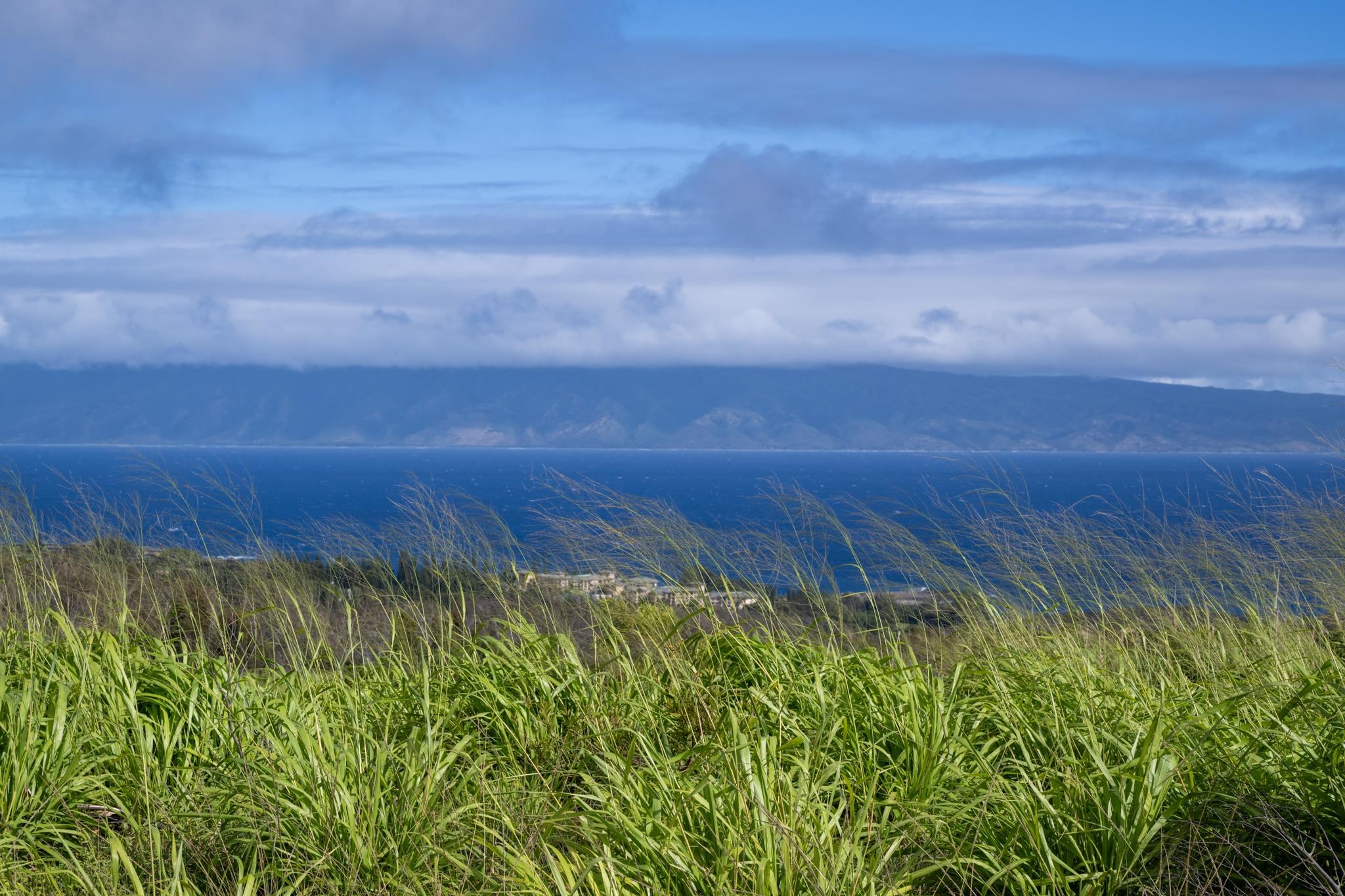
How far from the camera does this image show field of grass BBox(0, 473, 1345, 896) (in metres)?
3.50

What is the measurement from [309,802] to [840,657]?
2358mm

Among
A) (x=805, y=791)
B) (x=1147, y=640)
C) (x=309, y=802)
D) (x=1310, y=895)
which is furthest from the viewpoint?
(x=1147, y=640)

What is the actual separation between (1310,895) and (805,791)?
1.47 m

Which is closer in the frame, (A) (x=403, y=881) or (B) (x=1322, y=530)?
(A) (x=403, y=881)

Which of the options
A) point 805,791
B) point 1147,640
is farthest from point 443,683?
point 1147,640

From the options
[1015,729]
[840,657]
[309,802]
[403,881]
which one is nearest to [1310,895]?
[1015,729]

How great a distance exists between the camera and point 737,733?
12.3 ft

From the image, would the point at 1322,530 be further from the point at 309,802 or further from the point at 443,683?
the point at 309,802

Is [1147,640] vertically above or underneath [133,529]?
underneath

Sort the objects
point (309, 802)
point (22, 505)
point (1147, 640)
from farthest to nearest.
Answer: point (22, 505), point (1147, 640), point (309, 802)

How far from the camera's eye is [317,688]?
17.0 feet

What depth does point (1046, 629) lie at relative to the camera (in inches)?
251

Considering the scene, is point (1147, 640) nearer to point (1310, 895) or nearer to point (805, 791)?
point (1310, 895)

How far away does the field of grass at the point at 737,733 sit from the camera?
350 cm
